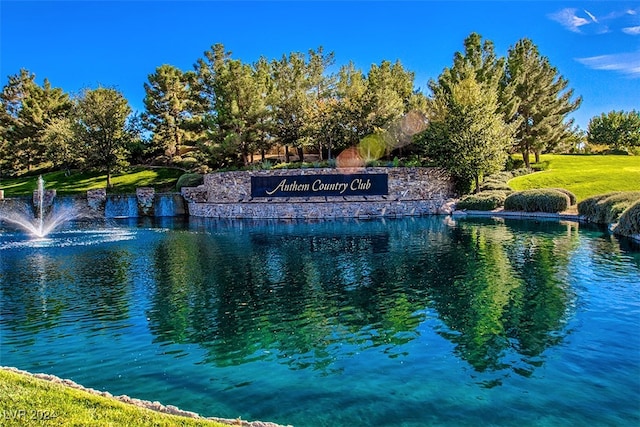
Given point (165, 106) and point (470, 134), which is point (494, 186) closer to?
point (470, 134)

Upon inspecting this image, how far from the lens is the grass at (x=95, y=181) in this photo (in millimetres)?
48781

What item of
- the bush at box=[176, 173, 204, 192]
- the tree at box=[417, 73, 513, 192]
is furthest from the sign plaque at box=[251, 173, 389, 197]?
the bush at box=[176, 173, 204, 192]

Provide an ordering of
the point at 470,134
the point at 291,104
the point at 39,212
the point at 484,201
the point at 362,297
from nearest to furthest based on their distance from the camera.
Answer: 1. the point at 362,297
2. the point at 484,201
3. the point at 470,134
4. the point at 39,212
5. the point at 291,104

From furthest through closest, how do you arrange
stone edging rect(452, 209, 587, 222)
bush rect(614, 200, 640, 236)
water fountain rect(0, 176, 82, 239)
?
water fountain rect(0, 176, 82, 239) → stone edging rect(452, 209, 587, 222) → bush rect(614, 200, 640, 236)

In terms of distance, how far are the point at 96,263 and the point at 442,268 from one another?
526 inches

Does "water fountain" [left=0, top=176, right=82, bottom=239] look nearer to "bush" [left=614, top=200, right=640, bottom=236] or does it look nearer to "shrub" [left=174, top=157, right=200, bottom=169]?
"shrub" [left=174, top=157, right=200, bottom=169]

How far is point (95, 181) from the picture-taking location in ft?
172

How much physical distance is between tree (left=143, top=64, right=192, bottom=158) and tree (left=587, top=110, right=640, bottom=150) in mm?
61896

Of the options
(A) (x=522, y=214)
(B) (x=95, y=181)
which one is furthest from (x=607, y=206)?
(B) (x=95, y=181)

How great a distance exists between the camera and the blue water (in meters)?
6.67

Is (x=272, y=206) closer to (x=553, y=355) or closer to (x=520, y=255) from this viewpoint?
(x=520, y=255)

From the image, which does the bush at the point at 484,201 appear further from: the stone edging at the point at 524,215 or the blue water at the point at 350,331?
the blue water at the point at 350,331

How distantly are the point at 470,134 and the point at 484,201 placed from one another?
6195mm

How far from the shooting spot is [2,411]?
4.96m
